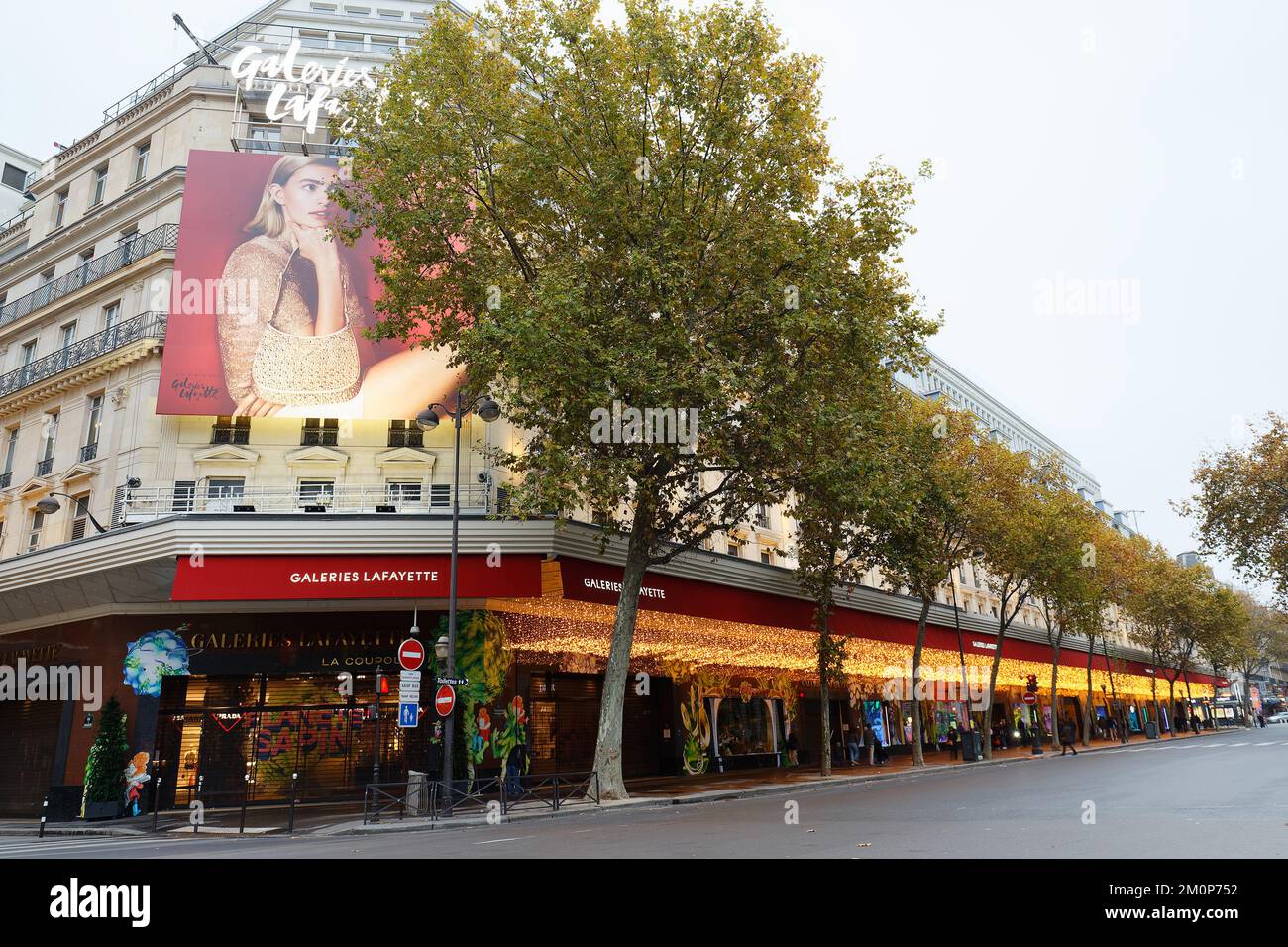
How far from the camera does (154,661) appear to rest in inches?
898

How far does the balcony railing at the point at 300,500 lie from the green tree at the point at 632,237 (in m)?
Answer: 4.34

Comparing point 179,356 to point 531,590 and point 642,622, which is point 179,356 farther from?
point 642,622

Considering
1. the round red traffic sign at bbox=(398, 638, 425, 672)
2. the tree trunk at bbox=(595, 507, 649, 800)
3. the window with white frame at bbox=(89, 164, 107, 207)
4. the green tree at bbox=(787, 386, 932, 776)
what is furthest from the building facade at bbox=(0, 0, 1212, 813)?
the green tree at bbox=(787, 386, 932, 776)

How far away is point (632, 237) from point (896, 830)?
13813 mm

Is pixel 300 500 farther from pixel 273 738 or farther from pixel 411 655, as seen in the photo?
pixel 411 655

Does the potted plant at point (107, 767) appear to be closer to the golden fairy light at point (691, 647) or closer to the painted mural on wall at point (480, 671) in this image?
the painted mural on wall at point (480, 671)

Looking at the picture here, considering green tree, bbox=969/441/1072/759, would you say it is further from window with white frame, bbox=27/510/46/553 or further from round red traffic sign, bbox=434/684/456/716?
window with white frame, bbox=27/510/46/553

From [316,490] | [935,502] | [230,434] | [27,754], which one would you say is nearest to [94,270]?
[230,434]

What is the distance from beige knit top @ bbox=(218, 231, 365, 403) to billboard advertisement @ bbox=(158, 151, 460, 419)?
3 centimetres

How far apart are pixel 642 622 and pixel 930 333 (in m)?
11.9

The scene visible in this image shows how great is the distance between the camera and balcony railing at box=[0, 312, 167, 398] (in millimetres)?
26109

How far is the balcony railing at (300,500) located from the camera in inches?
920
